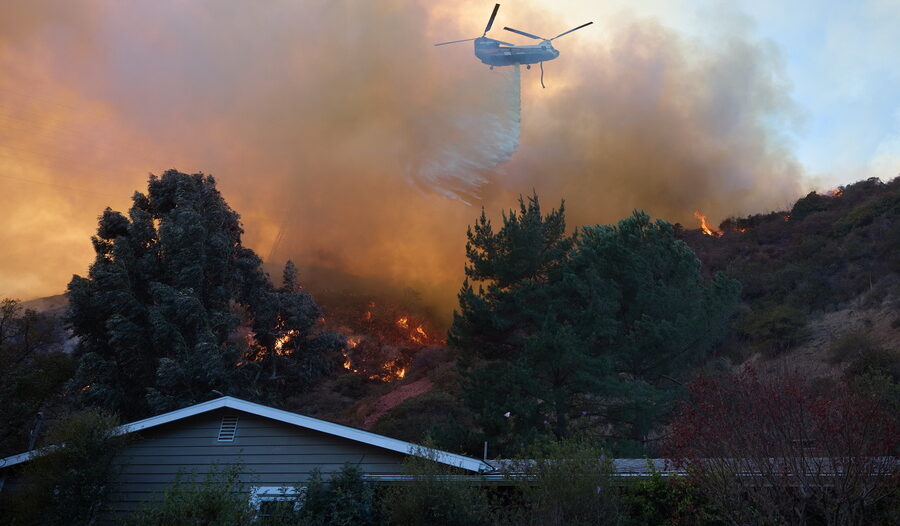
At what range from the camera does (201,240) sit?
29.0 metres

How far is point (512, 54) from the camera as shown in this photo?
39.0m

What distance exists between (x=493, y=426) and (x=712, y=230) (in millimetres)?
51362

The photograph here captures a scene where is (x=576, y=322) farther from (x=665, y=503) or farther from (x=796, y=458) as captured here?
(x=796, y=458)

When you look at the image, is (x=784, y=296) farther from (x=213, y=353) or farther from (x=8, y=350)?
(x=8, y=350)

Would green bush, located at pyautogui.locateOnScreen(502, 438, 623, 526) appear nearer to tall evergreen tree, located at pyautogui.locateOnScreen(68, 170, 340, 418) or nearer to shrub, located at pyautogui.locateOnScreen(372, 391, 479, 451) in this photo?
shrub, located at pyautogui.locateOnScreen(372, 391, 479, 451)

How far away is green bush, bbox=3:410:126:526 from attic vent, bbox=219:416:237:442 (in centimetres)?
226

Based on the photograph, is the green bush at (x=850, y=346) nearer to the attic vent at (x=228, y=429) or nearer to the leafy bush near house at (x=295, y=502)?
the leafy bush near house at (x=295, y=502)

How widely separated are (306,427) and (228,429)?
85.0 inches

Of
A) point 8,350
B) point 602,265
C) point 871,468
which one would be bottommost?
point 871,468

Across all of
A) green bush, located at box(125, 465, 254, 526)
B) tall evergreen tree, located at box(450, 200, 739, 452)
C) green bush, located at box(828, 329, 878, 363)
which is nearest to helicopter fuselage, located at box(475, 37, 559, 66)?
tall evergreen tree, located at box(450, 200, 739, 452)

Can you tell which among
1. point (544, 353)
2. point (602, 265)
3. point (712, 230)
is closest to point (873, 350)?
point (602, 265)

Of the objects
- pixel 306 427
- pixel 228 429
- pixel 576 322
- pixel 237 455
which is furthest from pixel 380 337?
pixel 306 427

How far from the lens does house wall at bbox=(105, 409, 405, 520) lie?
14.4 meters

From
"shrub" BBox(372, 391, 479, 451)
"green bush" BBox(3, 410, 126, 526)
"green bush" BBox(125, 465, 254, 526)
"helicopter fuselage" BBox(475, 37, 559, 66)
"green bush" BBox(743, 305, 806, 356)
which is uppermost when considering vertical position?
"helicopter fuselage" BBox(475, 37, 559, 66)
